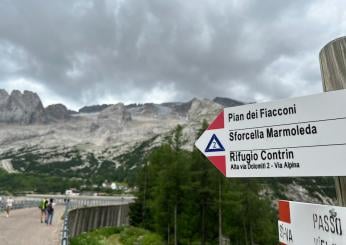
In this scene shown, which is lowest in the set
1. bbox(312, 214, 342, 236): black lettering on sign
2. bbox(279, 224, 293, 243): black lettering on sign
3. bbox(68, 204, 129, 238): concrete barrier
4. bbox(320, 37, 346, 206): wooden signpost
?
bbox(68, 204, 129, 238): concrete barrier

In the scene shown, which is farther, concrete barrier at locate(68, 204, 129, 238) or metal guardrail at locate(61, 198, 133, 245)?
concrete barrier at locate(68, 204, 129, 238)

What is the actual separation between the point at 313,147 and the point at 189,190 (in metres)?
32.0

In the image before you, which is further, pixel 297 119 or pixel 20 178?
pixel 20 178

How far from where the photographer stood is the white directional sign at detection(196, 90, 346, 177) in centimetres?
254

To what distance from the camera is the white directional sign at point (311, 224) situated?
7.72 feet

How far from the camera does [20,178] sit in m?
174

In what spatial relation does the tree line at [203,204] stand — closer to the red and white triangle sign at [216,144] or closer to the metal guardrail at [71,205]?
the metal guardrail at [71,205]

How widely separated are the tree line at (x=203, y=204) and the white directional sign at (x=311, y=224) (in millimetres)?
27386

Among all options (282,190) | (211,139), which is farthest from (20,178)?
(211,139)

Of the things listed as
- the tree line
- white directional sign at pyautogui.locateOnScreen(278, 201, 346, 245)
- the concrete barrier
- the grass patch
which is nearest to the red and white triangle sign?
white directional sign at pyautogui.locateOnScreen(278, 201, 346, 245)

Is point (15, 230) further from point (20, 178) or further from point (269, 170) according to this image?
point (20, 178)

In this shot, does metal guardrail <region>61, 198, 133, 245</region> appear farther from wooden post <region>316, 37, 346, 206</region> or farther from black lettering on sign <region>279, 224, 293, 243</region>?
wooden post <region>316, 37, 346, 206</region>

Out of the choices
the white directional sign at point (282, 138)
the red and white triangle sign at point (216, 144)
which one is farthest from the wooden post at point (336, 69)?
the red and white triangle sign at point (216, 144)

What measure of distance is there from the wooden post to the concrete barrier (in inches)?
927
